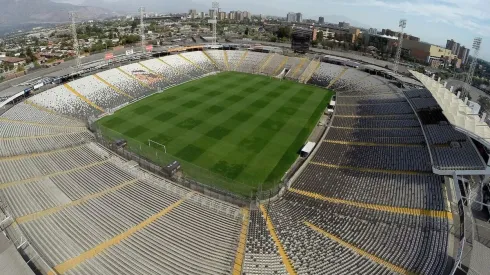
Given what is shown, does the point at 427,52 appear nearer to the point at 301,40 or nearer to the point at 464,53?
the point at 464,53

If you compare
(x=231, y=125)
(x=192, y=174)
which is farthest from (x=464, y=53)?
(x=192, y=174)

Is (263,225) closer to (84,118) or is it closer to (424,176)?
(424,176)

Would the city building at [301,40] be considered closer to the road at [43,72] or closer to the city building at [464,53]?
the road at [43,72]

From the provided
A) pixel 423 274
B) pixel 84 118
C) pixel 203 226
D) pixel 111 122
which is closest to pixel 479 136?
pixel 423 274

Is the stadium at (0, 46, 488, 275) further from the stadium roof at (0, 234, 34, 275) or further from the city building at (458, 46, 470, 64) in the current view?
the city building at (458, 46, 470, 64)

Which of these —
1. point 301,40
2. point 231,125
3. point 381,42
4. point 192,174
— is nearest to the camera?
point 192,174

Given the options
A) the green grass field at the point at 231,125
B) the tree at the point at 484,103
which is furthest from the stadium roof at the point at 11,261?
the tree at the point at 484,103

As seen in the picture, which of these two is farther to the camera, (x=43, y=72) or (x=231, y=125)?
(x=43, y=72)

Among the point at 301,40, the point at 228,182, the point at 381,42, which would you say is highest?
the point at 381,42
